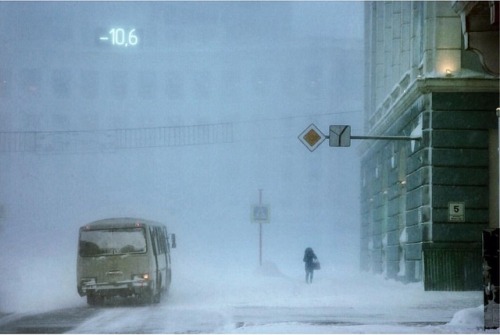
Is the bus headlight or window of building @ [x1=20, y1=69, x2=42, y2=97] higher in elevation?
window of building @ [x1=20, y1=69, x2=42, y2=97]

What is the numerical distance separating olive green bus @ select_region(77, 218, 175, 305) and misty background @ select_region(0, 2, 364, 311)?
178ft

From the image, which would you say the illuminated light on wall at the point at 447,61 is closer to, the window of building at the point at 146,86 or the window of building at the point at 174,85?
the window of building at the point at 174,85

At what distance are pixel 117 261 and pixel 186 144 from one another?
218 feet

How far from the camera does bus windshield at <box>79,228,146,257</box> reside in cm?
2414

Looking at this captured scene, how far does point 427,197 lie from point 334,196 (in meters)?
54.7

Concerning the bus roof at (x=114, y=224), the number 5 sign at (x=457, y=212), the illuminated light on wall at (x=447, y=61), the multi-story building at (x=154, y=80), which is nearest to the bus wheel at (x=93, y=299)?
the bus roof at (x=114, y=224)

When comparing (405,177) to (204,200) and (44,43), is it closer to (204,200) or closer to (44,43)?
(204,200)

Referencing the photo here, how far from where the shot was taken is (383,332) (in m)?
13.6

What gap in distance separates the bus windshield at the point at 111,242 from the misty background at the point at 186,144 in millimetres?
54232

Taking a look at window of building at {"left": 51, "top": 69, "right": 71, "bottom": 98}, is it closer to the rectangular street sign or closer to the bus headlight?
the rectangular street sign

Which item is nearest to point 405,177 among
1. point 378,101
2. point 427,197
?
point 427,197

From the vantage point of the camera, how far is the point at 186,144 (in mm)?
90312

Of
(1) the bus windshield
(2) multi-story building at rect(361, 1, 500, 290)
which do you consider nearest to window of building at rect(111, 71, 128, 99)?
(2) multi-story building at rect(361, 1, 500, 290)

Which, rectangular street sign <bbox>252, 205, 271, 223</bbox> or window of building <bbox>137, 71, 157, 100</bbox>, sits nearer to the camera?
rectangular street sign <bbox>252, 205, 271, 223</bbox>
